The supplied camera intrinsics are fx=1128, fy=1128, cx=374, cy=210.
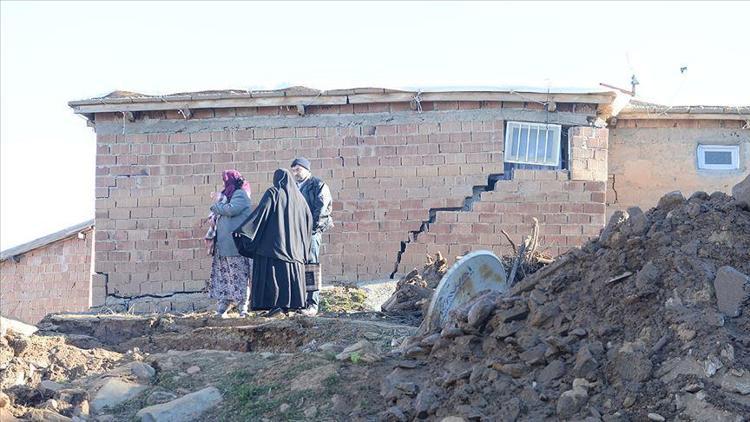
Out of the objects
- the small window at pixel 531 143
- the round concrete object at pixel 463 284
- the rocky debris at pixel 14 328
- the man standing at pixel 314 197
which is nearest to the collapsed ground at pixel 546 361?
the round concrete object at pixel 463 284

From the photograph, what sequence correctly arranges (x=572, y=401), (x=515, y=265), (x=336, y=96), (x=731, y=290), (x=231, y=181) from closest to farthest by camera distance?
(x=572, y=401), (x=731, y=290), (x=515, y=265), (x=231, y=181), (x=336, y=96)

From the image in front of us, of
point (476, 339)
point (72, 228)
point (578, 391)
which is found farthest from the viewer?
point (72, 228)

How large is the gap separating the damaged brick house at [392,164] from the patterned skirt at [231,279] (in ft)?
7.53

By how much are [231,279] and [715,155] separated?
6254 millimetres

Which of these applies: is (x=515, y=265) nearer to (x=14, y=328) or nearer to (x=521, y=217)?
(x=521, y=217)

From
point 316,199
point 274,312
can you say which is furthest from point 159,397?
point 316,199

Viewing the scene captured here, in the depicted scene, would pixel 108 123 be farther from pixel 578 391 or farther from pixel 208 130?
pixel 578 391

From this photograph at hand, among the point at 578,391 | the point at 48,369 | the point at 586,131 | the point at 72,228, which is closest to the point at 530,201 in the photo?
the point at 586,131

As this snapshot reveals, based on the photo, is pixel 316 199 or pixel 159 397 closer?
pixel 159 397

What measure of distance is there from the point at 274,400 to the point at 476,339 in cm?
131

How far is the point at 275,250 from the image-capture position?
10016 millimetres

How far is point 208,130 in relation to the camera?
1316cm

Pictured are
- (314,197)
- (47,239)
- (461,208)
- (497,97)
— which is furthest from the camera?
(47,239)

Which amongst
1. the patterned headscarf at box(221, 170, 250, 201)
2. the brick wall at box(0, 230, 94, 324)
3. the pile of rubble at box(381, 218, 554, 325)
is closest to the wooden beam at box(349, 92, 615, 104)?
the pile of rubble at box(381, 218, 554, 325)
